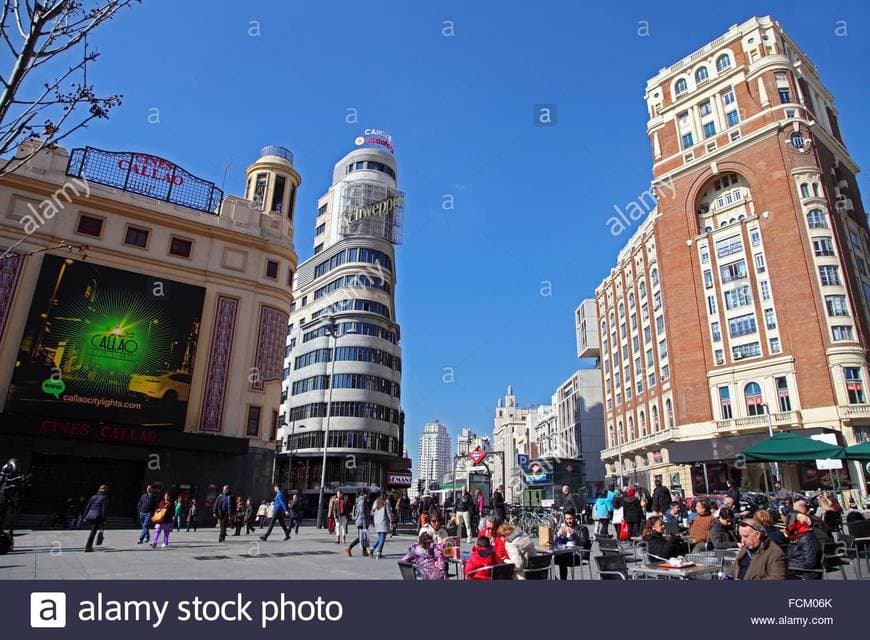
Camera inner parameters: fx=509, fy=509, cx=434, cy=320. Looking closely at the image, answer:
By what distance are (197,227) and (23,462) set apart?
51.4 ft

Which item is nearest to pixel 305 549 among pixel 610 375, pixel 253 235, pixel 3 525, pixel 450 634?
pixel 3 525

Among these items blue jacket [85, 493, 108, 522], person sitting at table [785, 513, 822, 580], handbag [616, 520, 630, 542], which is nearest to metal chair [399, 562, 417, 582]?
person sitting at table [785, 513, 822, 580]

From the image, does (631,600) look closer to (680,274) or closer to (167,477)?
(167,477)

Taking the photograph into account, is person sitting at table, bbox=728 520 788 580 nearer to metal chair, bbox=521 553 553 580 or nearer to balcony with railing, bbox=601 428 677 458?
metal chair, bbox=521 553 553 580

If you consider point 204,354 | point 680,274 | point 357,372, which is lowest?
point 204,354

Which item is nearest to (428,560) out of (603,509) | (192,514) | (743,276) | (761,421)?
(603,509)

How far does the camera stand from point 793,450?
14.1 metres

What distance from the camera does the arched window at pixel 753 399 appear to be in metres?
42.2

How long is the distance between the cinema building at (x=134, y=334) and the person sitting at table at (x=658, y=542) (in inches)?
1000

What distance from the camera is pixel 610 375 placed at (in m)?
66.2

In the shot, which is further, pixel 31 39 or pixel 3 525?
pixel 3 525

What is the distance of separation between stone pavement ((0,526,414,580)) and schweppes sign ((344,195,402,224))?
5040 cm

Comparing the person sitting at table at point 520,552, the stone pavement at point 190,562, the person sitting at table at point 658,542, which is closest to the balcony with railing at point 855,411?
the stone pavement at point 190,562

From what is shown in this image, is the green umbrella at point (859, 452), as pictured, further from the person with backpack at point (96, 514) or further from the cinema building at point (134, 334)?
the cinema building at point (134, 334)
